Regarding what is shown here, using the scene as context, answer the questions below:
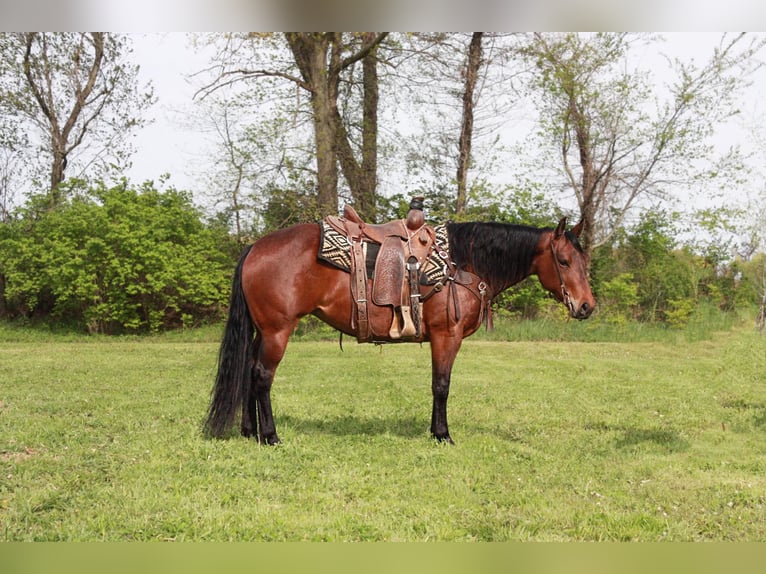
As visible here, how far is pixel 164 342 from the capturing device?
8.81 meters

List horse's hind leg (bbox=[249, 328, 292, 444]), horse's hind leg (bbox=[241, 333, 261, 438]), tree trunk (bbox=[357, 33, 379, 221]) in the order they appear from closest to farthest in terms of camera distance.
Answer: horse's hind leg (bbox=[249, 328, 292, 444]) < horse's hind leg (bbox=[241, 333, 261, 438]) < tree trunk (bbox=[357, 33, 379, 221])

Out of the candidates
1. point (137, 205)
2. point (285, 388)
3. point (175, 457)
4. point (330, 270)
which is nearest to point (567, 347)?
point (285, 388)

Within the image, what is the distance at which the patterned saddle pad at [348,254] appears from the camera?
13.0 ft

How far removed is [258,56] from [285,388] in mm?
4906

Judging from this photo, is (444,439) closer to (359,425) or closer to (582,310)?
(359,425)

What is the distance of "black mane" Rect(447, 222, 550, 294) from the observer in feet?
13.6

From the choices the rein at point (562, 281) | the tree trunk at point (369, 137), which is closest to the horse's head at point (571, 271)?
the rein at point (562, 281)

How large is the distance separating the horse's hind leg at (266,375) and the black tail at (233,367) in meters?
0.08

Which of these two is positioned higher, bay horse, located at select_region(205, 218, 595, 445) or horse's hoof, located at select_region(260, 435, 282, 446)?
bay horse, located at select_region(205, 218, 595, 445)

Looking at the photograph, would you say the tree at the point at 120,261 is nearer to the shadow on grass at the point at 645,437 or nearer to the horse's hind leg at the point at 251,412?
the horse's hind leg at the point at 251,412

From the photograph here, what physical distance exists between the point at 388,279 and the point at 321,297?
0.46 metres

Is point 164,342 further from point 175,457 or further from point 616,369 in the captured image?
point 616,369

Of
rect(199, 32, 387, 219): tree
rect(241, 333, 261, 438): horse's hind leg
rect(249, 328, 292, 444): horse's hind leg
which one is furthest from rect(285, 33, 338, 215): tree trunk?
rect(249, 328, 292, 444): horse's hind leg

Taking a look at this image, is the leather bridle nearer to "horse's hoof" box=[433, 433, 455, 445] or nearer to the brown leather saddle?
the brown leather saddle
